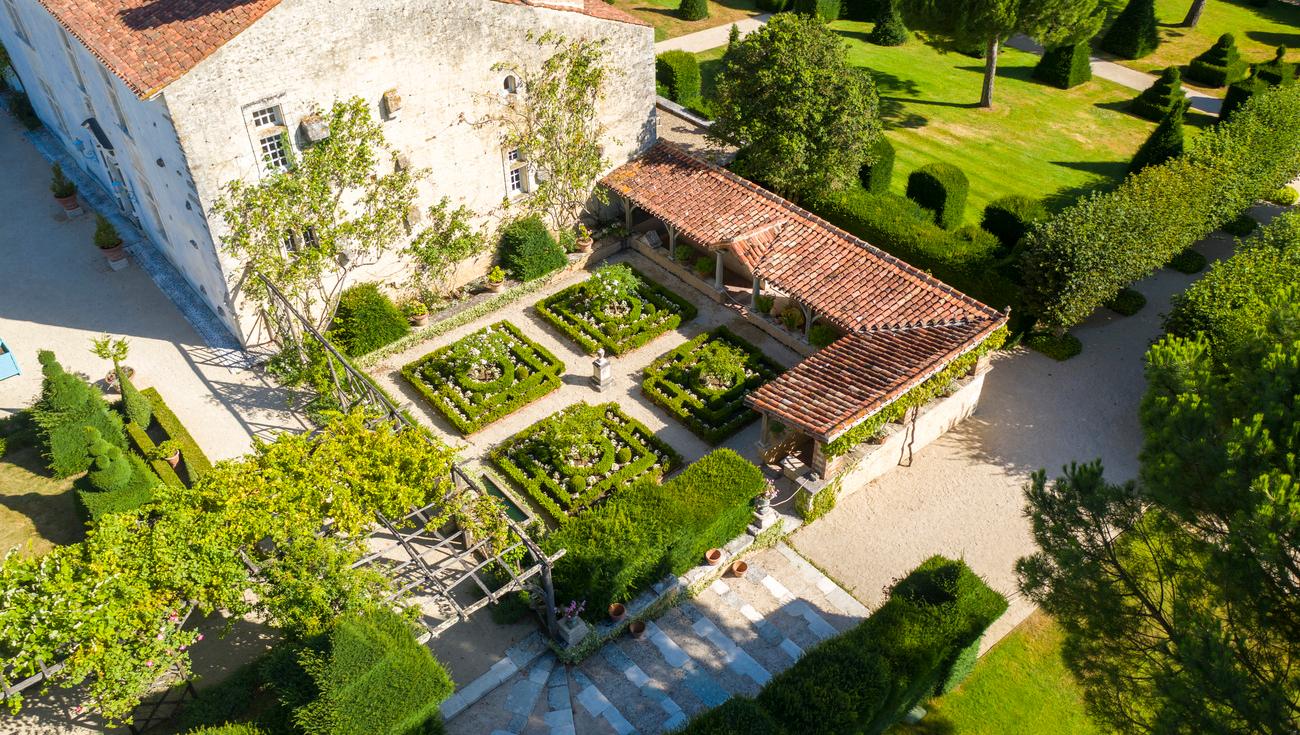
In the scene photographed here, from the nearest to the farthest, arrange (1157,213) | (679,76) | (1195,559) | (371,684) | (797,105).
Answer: (1195,559)
(371,684)
(1157,213)
(797,105)
(679,76)

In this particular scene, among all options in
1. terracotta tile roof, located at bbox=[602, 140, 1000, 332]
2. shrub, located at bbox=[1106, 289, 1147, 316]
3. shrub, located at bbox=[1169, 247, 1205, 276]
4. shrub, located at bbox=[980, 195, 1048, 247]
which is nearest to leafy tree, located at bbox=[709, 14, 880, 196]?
terracotta tile roof, located at bbox=[602, 140, 1000, 332]

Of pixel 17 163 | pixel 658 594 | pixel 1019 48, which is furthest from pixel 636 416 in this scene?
pixel 1019 48

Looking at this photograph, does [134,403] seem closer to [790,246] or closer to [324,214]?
[324,214]

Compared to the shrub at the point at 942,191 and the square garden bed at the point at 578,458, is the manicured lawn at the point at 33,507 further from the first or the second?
the shrub at the point at 942,191

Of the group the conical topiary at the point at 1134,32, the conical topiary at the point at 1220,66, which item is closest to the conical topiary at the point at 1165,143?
the conical topiary at the point at 1220,66

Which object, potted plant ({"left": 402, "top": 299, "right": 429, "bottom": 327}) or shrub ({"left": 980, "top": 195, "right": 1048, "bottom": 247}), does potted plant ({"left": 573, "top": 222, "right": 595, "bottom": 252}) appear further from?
shrub ({"left": 980, "top": 195, "right": 1048, "bottom": 247})

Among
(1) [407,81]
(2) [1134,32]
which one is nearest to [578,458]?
(1) [407,81]

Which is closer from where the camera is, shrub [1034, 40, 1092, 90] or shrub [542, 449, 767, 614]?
shrub [542, 449, 767, 614]

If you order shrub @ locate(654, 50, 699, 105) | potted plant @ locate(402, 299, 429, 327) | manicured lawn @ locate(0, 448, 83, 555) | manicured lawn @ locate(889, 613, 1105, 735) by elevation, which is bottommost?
manicured lawn @ locate(889, 613, 1105, 735)
